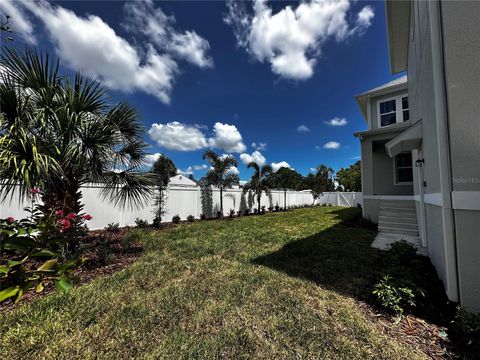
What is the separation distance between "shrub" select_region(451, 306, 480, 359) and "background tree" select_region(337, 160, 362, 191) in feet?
104

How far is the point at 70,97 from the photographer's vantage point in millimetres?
4223

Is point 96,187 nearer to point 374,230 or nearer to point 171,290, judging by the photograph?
point 171,290

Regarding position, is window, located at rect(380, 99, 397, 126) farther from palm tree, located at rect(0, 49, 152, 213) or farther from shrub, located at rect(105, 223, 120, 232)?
shrub, located at rect(105, 223, 120, 232)

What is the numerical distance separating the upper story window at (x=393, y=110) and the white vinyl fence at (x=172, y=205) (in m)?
10.1

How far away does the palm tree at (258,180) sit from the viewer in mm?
15492

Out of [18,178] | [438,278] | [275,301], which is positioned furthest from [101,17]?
[438,278]

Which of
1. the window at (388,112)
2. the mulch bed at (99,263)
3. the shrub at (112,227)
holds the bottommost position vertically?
the mulch bed at (99,263)

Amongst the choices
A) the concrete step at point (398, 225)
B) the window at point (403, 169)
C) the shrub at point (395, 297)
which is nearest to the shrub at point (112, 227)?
the shrub at point (395, 297)

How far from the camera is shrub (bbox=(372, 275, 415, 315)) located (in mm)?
2693

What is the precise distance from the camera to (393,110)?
11508 millimetres

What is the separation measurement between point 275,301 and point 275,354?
3.06ft

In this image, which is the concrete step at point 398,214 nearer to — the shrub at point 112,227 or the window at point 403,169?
the window at point 403,169

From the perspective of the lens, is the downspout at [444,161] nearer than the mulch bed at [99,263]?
Yes

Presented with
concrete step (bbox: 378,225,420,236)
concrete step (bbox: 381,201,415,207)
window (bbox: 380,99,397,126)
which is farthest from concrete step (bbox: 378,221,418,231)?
window (bbox: 380,99,397,126)
